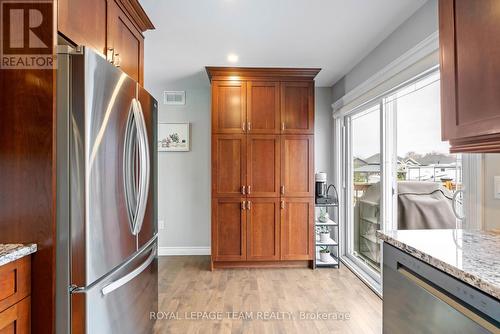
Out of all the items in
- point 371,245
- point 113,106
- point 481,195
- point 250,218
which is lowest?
point 371,245

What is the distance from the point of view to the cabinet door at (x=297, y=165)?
3.44 meters

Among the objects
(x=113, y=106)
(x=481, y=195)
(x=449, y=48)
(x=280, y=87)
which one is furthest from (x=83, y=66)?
(x=280, y=87)

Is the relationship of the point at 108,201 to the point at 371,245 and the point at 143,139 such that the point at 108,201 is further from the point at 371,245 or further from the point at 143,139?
the point at 371,245

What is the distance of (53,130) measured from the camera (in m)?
1.17

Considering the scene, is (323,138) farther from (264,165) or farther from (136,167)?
(136,167)

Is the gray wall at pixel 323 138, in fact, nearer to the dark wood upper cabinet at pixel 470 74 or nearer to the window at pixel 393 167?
the window at pixel 393 167

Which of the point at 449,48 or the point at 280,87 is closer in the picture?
the point at 449,48

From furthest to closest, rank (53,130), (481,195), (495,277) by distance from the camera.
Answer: (481,195) < (53,130) < (495,277)

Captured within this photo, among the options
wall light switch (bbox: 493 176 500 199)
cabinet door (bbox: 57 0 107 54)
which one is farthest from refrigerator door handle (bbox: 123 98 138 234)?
wall light switch (bbox: 493 176 500 199)

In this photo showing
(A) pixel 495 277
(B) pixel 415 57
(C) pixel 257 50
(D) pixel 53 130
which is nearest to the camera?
(A) pixel 495 277

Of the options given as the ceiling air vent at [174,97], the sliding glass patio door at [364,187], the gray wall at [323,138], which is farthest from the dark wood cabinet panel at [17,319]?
the gray wall at [323,138]

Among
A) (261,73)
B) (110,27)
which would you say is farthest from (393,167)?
(110,27)

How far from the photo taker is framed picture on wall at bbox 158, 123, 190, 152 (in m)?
4.07

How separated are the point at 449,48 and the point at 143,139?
5.66 feet
